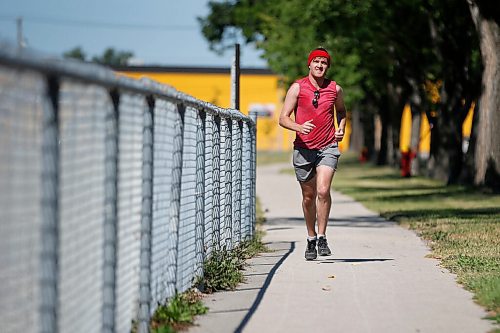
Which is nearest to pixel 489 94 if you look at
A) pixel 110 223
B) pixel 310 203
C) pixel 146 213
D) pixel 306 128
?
pixel 310 203

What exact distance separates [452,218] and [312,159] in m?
8.00

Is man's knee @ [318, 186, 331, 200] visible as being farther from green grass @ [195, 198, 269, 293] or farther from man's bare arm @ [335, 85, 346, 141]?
green grass @ [195, 198, 269, 293]

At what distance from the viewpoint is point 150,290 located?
785cm

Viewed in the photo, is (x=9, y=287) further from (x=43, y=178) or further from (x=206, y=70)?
(x=206, y=70)

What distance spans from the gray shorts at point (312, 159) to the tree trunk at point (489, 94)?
1597cm

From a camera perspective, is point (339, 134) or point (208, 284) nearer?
point (208, 284)

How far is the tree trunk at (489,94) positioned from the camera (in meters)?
27.8

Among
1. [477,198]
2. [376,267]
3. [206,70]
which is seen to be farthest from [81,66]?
[206,70]

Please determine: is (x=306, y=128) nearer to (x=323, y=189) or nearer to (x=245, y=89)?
(x=323, y=189)

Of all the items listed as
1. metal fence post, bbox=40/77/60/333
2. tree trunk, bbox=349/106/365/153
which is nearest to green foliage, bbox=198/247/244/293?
metal fence post, bbox=40/77/60/333

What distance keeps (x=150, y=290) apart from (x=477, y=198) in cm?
1983

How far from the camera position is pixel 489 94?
2830 cm

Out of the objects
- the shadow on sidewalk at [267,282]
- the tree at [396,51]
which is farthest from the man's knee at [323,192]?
the tree at [396,51]

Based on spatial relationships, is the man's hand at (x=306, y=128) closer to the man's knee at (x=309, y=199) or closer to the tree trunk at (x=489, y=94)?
the man's knee at (x=309, y=199)
